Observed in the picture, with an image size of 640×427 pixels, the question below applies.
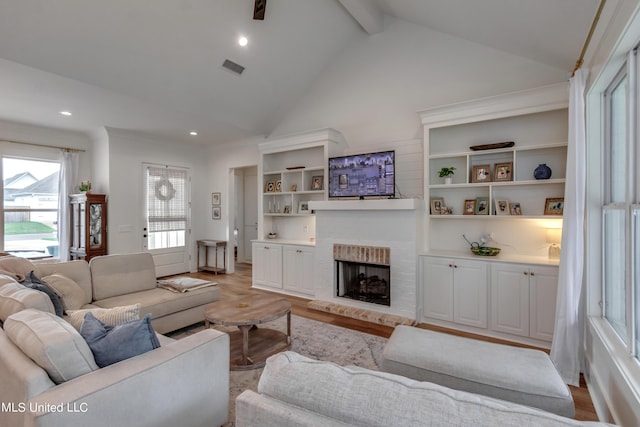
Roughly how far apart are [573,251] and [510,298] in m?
1.01

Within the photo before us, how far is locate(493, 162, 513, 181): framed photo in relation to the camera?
11.9 ft

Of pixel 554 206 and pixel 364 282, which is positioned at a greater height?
pixel 554 206

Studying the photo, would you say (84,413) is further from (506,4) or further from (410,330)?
(506,4)

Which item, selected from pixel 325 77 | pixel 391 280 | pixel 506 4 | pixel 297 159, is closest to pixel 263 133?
pixel 297 159

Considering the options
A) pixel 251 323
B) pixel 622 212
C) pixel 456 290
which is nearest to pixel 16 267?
pixel 251 323

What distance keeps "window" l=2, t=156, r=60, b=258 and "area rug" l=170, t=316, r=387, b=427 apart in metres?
4.00

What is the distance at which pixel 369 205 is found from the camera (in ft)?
13.6

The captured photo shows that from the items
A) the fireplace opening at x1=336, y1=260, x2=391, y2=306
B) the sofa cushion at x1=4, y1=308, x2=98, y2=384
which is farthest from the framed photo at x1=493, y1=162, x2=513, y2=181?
the sofa cushion at x1=4, y1=308, x2=98, y2=384

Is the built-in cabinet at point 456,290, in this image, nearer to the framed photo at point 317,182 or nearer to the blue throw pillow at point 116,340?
the framed photo at point 317,182

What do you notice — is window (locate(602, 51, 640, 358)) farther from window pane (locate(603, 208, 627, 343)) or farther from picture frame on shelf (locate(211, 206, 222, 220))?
picture frame on shelf (locate(211, 206, 222, 220))

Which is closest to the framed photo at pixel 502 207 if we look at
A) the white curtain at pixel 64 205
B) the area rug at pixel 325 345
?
the area rug at pixel 325 345

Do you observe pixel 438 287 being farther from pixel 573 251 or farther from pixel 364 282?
pixel 573 251

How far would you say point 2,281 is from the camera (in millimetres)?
2188

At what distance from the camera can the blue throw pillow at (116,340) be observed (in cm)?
153
